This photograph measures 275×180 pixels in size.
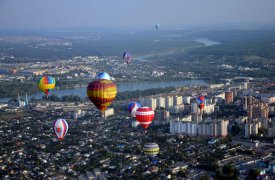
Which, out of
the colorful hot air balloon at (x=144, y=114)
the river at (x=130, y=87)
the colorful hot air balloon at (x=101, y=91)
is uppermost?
the colorful hot air balloon at (x=101, y=91)

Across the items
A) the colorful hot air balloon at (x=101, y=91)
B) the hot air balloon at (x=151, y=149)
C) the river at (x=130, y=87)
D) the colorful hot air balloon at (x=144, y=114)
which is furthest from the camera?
the river at (x=130, y=87)

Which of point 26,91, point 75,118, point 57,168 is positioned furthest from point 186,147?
point 26,91

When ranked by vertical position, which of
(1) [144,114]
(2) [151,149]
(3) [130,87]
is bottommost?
(3) [130,87]

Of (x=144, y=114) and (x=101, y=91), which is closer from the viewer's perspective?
(x=101, y=91)

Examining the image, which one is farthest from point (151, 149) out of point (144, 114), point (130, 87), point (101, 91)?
point (130, 87)

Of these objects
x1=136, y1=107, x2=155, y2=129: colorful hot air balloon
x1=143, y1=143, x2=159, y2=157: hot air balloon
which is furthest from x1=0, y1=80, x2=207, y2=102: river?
x1=143, y1=143, x2=159, y2=157: hot air balloon

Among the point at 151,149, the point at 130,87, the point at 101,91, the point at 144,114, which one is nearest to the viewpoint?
the point at 101,91

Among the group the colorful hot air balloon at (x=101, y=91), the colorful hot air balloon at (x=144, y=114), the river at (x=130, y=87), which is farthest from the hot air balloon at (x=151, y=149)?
the river at (x=130, y=87)

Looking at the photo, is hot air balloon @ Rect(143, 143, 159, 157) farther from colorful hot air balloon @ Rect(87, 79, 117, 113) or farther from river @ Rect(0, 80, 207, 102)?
river @ Rect(0, 80, 207, 102)

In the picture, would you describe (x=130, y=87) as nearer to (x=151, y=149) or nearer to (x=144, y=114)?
(x=144, y=114)

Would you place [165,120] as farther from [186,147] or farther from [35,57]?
[35,57]

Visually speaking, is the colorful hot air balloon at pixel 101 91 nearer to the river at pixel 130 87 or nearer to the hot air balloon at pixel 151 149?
the hot air balloon at pixel 151 149
